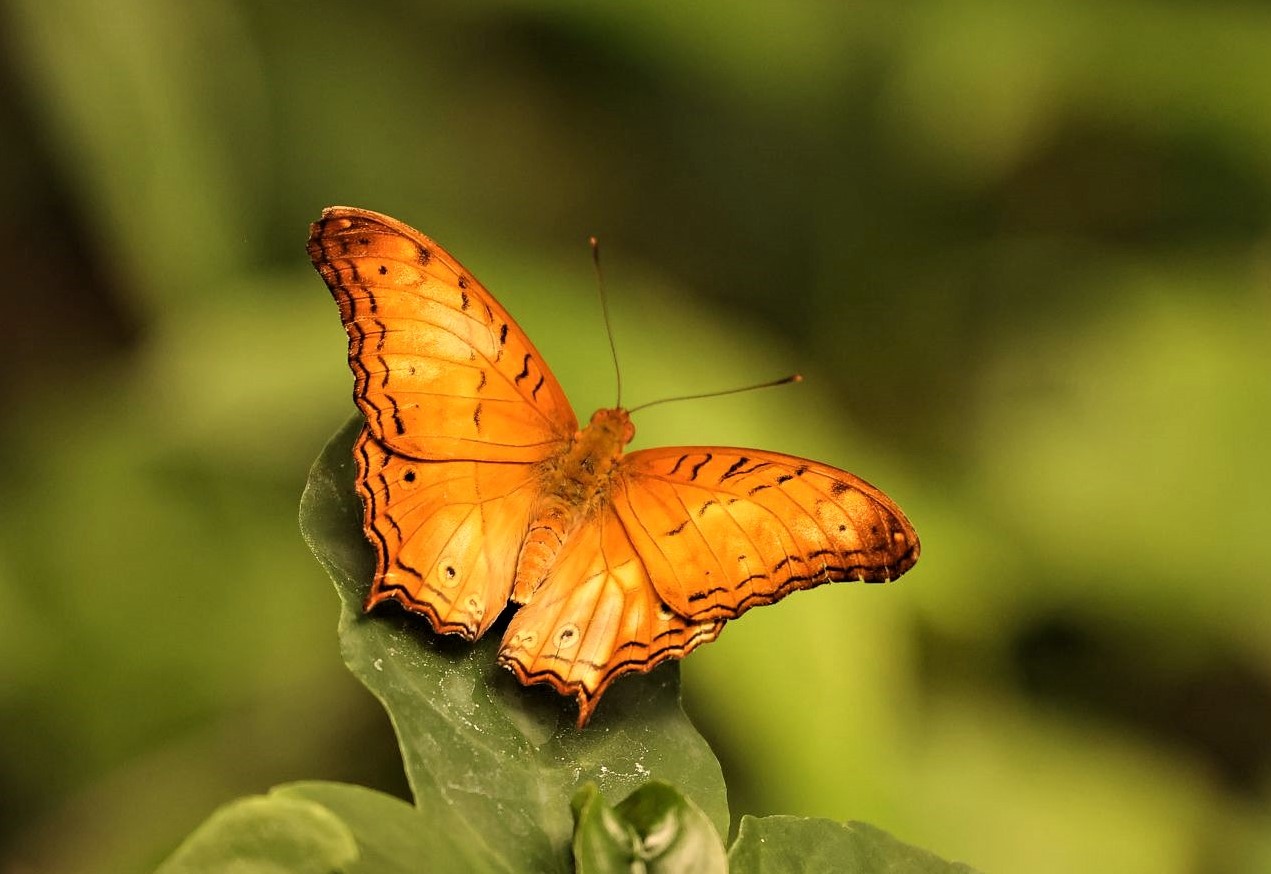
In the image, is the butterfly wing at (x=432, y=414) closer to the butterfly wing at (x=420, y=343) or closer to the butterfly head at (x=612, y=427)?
the butterfly wing at (x=420, y=343)

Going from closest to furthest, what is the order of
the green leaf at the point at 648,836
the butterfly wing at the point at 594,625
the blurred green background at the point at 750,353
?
the green leaf at the point at 648,836 < the butterfly wing at the point at 594,625 < the blurred green background at the point at 750,353

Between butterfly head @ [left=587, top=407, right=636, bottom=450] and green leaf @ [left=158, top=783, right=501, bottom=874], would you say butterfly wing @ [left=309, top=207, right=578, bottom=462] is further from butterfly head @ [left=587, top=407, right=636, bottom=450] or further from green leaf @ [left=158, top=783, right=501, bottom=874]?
green leaf @ [left=158, top=783, right=501, bottom=874]

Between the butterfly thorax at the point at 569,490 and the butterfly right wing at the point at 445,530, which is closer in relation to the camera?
the butterfly right wing at the point at 445,530

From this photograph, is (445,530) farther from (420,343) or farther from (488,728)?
(488,728)

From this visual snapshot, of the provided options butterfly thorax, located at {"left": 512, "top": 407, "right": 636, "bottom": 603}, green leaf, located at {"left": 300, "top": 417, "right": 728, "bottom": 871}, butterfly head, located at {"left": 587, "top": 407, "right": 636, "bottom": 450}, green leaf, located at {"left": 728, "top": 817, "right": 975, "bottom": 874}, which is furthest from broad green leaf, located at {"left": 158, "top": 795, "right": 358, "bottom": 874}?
butterfly head, located at {"left": 587, "top": 407, "right": 636, "bottom": 450}

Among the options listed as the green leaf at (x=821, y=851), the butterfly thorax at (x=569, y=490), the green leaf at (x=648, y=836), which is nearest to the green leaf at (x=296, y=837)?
the green leaf at (x=648, y=836)

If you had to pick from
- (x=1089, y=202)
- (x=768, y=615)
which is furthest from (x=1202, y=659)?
(x=1089, y=202)

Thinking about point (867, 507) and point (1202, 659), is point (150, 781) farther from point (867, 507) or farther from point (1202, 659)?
point (1202, 659)
